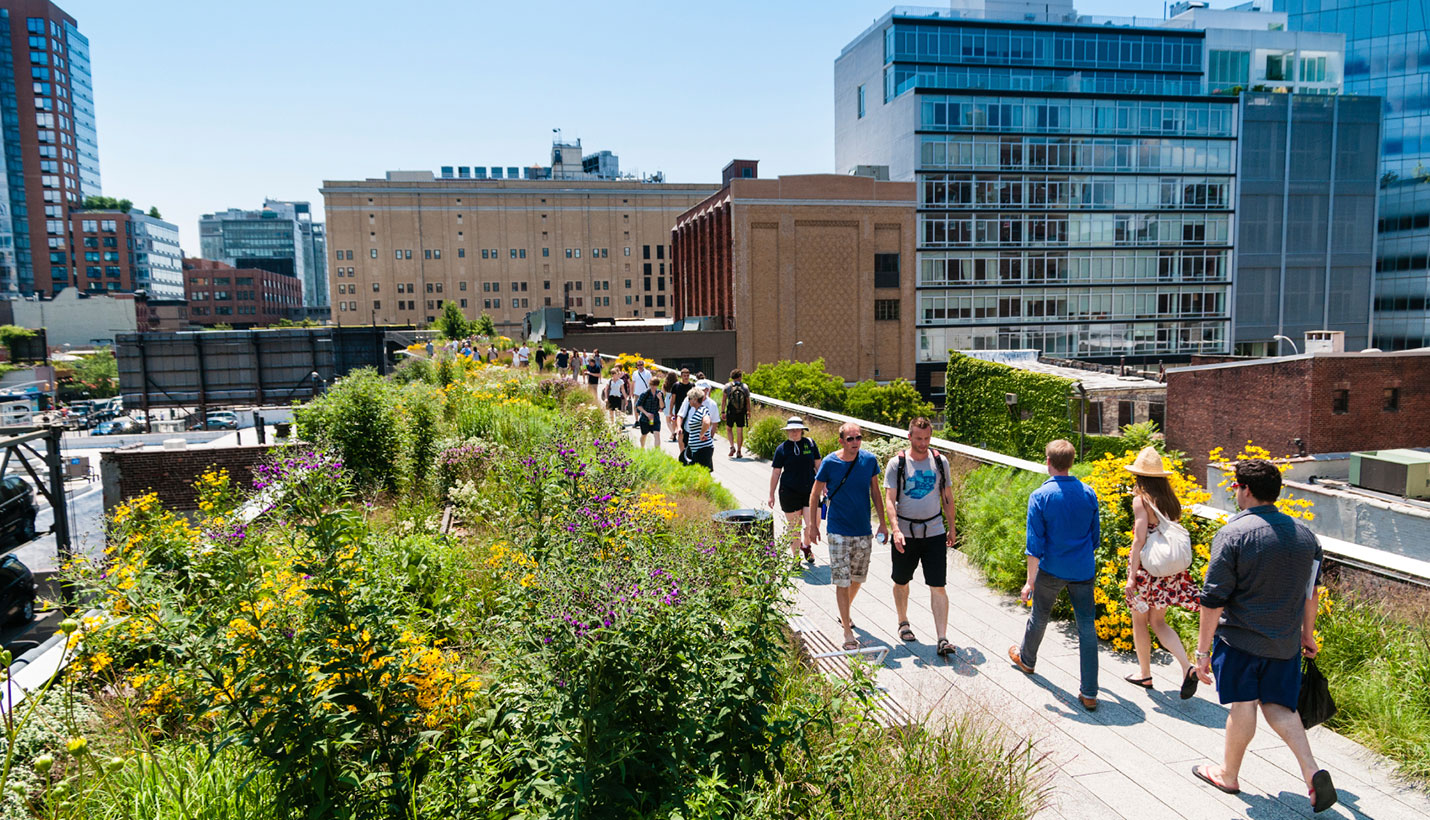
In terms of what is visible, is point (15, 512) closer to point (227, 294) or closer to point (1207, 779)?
A: point (1207, 779)

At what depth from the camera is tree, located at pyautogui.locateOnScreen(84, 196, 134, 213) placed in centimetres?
14550

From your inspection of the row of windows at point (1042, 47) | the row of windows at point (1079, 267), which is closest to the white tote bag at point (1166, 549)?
the row of windows at point (1079, 267)

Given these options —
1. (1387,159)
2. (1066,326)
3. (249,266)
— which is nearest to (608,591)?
(1066,326)

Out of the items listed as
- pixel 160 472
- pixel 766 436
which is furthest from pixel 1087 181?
pixel 160 472

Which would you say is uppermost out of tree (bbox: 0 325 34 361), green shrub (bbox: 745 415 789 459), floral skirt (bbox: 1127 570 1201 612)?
tree (bbox: 0 325 34 361)

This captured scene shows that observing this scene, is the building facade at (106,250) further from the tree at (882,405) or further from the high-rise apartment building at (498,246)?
the tree at (882,405)

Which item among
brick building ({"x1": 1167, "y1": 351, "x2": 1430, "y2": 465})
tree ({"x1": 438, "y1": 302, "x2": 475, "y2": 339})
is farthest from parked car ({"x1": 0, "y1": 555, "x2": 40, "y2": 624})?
brick building ({"x1": 1167, "y1": 351, "x2": 1430, "y2": 465})

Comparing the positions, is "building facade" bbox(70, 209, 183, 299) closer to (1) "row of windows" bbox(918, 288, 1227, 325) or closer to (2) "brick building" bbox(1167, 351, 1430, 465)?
(1) "row of windows" bbox(918, 288, 1227, 325)

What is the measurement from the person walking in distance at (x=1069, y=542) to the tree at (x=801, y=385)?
29.8 metres

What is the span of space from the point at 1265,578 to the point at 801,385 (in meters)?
36.1

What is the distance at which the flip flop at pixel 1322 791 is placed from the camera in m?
4.20

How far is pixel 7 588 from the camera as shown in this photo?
61.9 feet

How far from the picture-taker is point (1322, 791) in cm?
421

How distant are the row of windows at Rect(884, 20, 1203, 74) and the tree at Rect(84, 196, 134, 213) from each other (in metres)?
141
